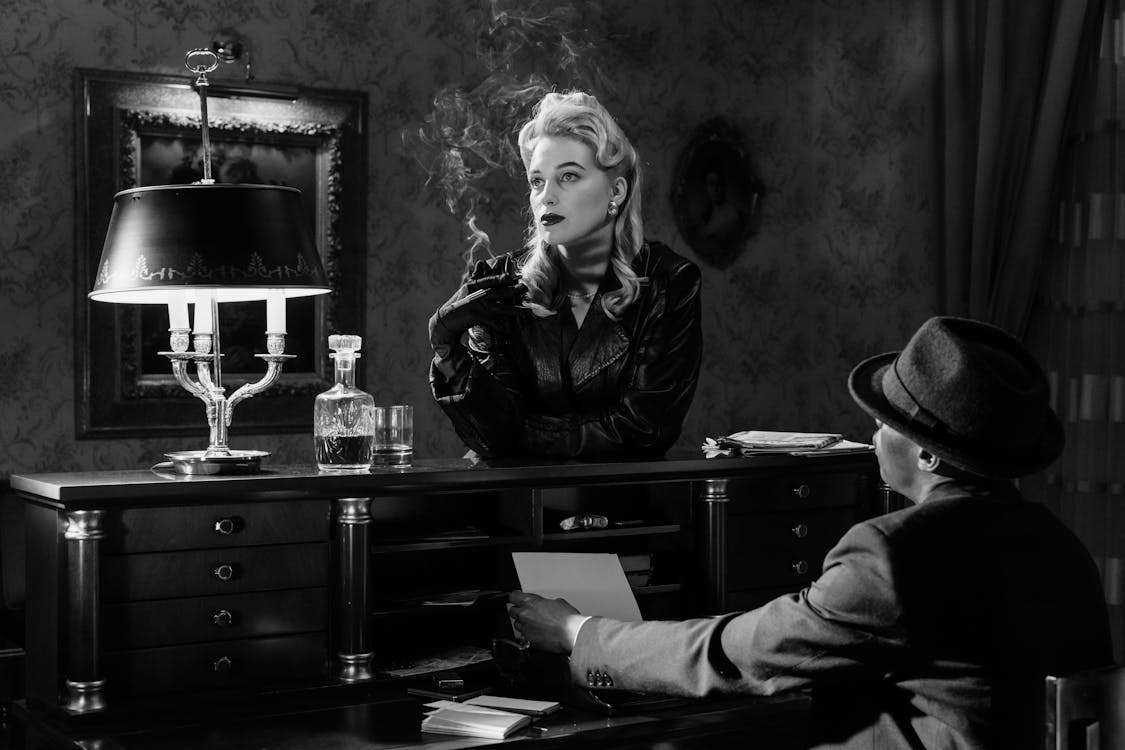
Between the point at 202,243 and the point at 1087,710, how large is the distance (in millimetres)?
1671

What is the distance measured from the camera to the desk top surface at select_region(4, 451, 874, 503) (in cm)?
232

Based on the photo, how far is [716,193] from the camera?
6.14 meters

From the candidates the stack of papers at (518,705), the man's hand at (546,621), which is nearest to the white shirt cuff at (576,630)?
the man's hand at (546,621)

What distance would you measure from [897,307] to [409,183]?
2225mm

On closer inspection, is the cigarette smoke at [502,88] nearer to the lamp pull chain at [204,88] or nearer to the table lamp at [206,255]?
the lamp pull chain at [204,88]

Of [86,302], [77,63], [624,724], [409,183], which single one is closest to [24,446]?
[86,302]

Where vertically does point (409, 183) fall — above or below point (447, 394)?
above

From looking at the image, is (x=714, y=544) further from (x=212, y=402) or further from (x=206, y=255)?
(x=206, y=255)

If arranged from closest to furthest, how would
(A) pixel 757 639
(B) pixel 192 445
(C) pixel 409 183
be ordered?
1. (A) pixel 757 639
2. (B) pixel 192 445
3. (C) pixel 409 183

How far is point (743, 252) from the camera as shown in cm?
623

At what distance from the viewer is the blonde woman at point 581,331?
9.81ft

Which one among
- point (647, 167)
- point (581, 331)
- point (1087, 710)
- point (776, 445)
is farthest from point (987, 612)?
point (647, 167)

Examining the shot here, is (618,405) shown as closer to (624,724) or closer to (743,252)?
(624,724)

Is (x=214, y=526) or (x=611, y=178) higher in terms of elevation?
(x=611, y=178)
